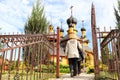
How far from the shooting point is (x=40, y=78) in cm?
632

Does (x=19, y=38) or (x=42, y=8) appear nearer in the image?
(x=19, y=38)

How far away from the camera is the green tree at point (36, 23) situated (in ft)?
58.5

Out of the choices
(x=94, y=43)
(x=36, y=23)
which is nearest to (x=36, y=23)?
(x=36, y=23)

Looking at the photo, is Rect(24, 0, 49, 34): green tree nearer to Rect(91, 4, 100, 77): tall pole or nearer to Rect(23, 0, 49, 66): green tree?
Rect(23, 0, 49, 66): green tree

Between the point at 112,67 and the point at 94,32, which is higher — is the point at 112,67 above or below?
below

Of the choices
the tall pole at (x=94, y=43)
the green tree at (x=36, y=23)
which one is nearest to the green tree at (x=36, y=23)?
the green tree at (x=36, y=23)

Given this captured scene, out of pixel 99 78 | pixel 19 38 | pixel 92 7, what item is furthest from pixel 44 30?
pixel 19 38

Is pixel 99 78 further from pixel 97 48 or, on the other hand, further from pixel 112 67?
pixel 97 48

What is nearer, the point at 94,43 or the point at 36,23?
the point at 94,43

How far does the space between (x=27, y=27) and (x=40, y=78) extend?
12.3m

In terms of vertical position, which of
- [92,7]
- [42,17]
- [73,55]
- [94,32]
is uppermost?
[42,17]

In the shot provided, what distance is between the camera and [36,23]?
1808cm

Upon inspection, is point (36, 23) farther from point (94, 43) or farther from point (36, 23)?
point (94, 43)

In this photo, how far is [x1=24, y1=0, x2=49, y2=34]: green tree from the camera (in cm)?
1782
